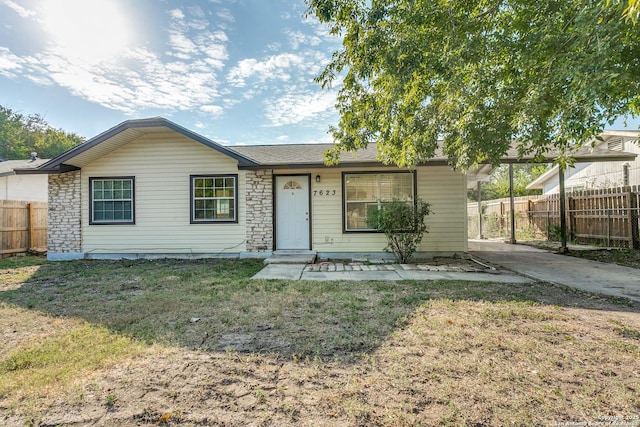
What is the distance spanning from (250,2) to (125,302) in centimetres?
853

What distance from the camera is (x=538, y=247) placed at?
10.5 meters

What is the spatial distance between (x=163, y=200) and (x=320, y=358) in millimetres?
7962

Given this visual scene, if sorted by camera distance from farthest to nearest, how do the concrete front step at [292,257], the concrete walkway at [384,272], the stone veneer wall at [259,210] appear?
the stone veneer wall at [259,210], the concrete front step at [292,257], the concrete walkway at [384,272]

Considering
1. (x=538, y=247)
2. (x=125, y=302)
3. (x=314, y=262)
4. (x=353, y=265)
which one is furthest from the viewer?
(x=538, y=247)

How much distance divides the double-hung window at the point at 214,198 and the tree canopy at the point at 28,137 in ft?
100

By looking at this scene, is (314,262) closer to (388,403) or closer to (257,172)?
(257,172)

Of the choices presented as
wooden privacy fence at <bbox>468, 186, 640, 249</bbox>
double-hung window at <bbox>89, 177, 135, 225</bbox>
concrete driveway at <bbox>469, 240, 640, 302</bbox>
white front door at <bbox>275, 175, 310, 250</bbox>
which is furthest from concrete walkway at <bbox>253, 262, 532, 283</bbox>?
wooden privacy fence at <bbox>468, 186, 640, 249</bbox>

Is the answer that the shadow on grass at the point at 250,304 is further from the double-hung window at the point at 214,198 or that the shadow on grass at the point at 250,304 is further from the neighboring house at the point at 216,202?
the double-hung window at the point at 214,198

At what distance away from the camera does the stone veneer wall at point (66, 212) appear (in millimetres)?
9078

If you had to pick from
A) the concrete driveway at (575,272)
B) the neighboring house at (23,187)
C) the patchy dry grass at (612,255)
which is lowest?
the concrete driveway at (575,272)

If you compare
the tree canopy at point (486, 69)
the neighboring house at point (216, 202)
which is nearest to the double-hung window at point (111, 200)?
the neighboring house at point (216, 202)

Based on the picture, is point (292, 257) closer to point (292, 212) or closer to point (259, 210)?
point (292, 212)

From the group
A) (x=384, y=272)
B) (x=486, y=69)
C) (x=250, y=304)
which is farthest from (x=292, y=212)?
(x=486, y=69)

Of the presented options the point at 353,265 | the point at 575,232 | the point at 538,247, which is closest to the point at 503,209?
the point at 575,232
